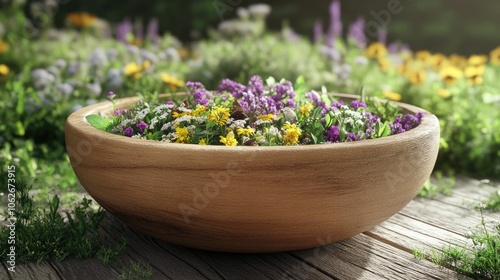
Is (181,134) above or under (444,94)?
above

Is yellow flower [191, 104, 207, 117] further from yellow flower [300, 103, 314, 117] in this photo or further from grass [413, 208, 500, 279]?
grass [413, 208, 500, 279]

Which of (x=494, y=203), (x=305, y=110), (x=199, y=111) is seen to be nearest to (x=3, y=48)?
(x=199, y=111)

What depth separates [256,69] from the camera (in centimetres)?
476

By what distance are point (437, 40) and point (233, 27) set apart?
11.9ft

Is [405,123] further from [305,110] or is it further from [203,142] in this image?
[203,142]

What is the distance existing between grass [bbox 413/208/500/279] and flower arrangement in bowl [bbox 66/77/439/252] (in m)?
0.26

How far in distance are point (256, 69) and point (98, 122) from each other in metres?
2.48

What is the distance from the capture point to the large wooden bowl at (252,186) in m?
1.93

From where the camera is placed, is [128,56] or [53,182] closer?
[53,182]

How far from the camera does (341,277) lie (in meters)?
2.16

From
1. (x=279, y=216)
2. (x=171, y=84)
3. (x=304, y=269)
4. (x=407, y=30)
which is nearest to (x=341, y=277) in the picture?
(x=304, y=269)

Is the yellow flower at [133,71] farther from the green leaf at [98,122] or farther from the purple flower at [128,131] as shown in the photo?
the purple flower at [128,131]

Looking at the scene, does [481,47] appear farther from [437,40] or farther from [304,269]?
[304,269]

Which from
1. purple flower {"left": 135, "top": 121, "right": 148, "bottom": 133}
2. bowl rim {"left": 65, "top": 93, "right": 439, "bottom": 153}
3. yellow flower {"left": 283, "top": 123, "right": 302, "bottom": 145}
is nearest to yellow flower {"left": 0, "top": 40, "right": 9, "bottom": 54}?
bowl rim {"left": 65, "top": 93, "right": 439, "bottom": 153}
